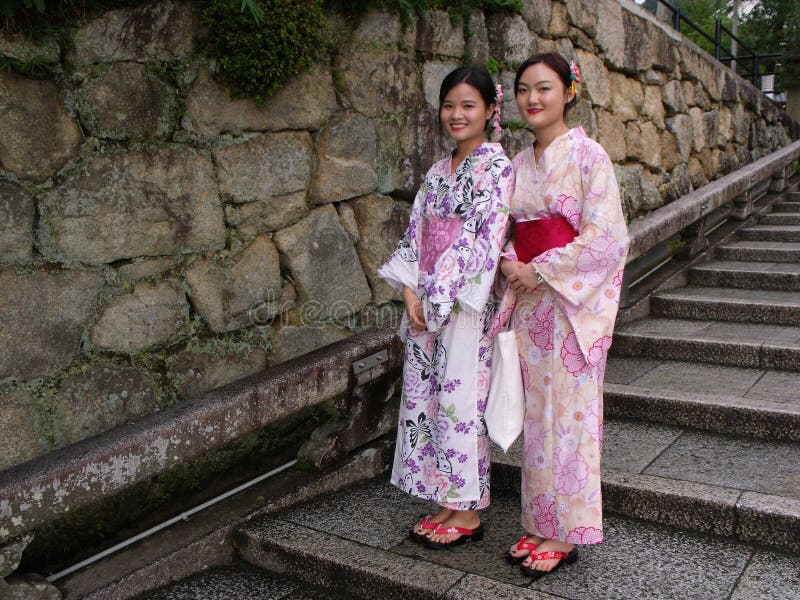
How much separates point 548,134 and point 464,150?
34 cm

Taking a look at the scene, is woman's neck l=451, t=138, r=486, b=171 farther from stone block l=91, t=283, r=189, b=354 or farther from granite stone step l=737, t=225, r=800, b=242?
granite stone step l=737, t=225, r=800, b=242

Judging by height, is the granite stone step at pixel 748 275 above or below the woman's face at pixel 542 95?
below

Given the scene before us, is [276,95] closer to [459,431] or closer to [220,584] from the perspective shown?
[459,431]

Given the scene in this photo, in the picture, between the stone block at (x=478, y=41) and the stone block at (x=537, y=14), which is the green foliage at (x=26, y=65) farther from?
the stone block at (x=537, y=14)

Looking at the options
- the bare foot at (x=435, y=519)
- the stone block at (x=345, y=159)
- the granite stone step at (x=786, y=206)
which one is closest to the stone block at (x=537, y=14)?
the stone block at (x=345, y=159)

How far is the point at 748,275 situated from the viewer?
5605 millimetres

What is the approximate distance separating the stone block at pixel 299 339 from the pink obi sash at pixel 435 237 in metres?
0.95

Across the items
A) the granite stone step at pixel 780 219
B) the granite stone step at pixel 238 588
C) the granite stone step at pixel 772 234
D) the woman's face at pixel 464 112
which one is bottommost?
the granite stone step at pixel 238 588

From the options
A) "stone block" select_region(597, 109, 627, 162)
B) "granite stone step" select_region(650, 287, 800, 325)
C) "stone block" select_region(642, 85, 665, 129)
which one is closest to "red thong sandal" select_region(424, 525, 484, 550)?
"granite stone step" select_region(650, 287, 800, 325)

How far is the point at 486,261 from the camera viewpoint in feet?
8.64

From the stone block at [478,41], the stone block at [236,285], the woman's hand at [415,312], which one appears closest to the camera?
the woman's hand at [415,312]

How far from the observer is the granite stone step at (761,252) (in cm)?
604

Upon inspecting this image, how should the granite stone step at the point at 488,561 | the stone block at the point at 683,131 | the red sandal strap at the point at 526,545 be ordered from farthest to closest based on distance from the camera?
the stone block at the point at 683,131 → the red sandal strap at the point at 526,545 → the granite stone step at the point at 488,561

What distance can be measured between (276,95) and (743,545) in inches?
109
